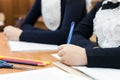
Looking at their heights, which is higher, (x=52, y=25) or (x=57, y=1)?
(x=57, y=1)

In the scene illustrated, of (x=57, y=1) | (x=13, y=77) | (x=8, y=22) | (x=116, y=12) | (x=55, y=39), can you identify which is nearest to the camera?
(x=13, y=77)

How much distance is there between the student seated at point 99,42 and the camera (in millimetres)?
818

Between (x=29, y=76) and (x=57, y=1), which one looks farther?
(x=57, y=1)

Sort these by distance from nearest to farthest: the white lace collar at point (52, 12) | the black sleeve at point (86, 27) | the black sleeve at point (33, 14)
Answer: the black sleeve at point (86, 27)
the white lace collar at point (52, 12)
the black sleeve at point (33, 14)

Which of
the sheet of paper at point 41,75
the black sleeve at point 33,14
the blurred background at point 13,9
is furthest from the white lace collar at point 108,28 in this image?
the blurred background at point 13,9

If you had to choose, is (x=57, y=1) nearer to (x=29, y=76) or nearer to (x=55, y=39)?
(x=55, y=39)

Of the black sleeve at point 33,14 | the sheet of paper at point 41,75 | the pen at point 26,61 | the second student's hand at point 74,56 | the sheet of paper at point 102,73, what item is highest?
the black sleeve at point 33,14

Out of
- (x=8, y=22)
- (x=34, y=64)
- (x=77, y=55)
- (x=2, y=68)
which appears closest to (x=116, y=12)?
(x=77, y=55)

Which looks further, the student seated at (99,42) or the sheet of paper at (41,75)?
the student seated at (99,42)

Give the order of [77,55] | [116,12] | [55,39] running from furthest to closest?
1. [55,39]
2. [116,12]
3. [77,55]

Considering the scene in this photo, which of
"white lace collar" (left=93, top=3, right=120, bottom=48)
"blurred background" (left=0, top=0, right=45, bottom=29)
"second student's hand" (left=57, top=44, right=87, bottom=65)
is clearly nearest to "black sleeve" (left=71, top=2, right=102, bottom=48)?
"white lace collar" (left=93, top=3, right=120, bottom=48)

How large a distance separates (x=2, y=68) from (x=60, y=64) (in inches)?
7.8

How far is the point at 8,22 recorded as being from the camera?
11.3 ft

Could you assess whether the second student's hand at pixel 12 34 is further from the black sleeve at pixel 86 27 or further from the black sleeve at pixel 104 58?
the black sleeve at pixel 104 58
